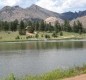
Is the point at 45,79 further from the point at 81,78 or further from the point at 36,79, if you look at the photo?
the point at 81,78

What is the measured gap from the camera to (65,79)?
2572 centimetres

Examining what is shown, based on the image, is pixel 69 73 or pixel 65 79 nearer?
pixel 65 79

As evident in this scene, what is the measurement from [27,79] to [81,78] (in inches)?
206

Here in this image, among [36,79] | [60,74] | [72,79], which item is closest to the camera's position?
[72,79]

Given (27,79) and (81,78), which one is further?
(27,79)

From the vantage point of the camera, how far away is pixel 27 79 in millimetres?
27562

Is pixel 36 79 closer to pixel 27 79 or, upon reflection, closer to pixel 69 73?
pixel 27 79

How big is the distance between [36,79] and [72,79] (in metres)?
3.60

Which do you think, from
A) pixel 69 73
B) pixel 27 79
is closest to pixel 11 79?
pixel 27 79

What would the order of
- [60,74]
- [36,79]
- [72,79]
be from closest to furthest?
[72,79]
[36,79]
[60,74]

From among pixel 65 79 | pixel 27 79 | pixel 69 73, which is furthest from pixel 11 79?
pixel 69 73

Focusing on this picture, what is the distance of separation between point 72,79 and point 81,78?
777 millimetres

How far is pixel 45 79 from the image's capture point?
26.7 meters

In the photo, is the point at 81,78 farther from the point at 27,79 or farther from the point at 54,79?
the point at 27,79
